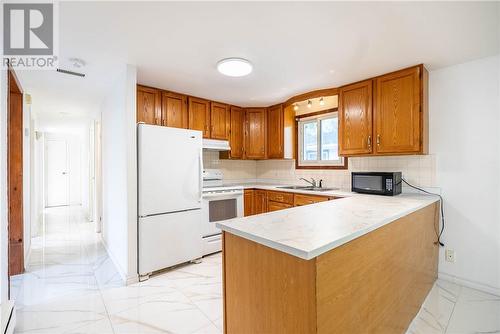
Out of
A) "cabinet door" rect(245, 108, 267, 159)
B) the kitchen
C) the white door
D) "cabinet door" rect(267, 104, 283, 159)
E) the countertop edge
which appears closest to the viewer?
Result: the countertop edge

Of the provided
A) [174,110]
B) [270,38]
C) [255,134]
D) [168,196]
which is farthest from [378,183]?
[174,110]

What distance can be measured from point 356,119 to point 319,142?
1.02 metres

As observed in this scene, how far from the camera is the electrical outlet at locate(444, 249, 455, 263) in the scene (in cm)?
238

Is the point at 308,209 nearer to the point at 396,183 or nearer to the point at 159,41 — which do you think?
the point at 396,183

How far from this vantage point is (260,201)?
12.1 feet

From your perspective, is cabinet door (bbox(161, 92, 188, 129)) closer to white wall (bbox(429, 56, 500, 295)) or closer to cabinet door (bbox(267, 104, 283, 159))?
cabinet door (bbox(267, 104, 283, 159))

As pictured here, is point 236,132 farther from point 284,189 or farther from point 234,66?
point 234,66

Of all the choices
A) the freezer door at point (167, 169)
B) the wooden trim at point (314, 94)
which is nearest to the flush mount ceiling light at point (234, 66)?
the freezer door at point (167, 169)

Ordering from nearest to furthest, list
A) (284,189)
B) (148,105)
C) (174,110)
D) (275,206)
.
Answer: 1. (148,105)
2. (174,110)
3. (284,189)
4. (275,206)

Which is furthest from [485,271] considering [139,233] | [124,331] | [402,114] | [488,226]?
[139,233]

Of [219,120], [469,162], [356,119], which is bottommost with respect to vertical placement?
[469,162]

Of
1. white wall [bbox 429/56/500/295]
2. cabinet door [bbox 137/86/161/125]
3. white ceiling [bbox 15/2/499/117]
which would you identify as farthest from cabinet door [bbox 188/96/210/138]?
white wall [bbox 429/56/500/295]

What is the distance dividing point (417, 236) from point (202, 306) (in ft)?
6.03

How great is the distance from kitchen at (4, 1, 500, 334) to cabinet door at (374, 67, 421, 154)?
0.06ft
